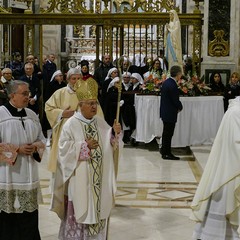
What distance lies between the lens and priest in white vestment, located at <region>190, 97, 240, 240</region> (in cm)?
543

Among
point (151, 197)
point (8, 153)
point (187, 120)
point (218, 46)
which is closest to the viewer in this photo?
point (8, 153)

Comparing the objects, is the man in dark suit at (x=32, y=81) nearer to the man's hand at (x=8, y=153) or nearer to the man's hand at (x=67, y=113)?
the man's hand at (x=67, y=113)

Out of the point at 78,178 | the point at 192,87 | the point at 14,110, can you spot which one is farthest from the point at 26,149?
the point at 192,87

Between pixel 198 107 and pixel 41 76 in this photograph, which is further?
pixel 41 76

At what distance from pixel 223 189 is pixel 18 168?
176 centimetres

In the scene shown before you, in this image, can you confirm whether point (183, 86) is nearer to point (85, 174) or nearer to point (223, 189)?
point (223, 189)

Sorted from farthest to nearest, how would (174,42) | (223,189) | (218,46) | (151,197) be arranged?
(218,46) → (174,42) → (151,197) → (223,189)

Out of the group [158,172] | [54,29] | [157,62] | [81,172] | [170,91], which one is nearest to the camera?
[81,172]

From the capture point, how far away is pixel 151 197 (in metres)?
8.34

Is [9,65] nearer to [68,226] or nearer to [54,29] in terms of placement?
[54,29]

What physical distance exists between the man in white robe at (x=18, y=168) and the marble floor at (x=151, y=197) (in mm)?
964

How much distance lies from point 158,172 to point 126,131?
10.4 feet

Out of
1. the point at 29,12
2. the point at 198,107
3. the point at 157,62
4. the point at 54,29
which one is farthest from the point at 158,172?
the point at 54,29

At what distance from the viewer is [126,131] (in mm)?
13273
